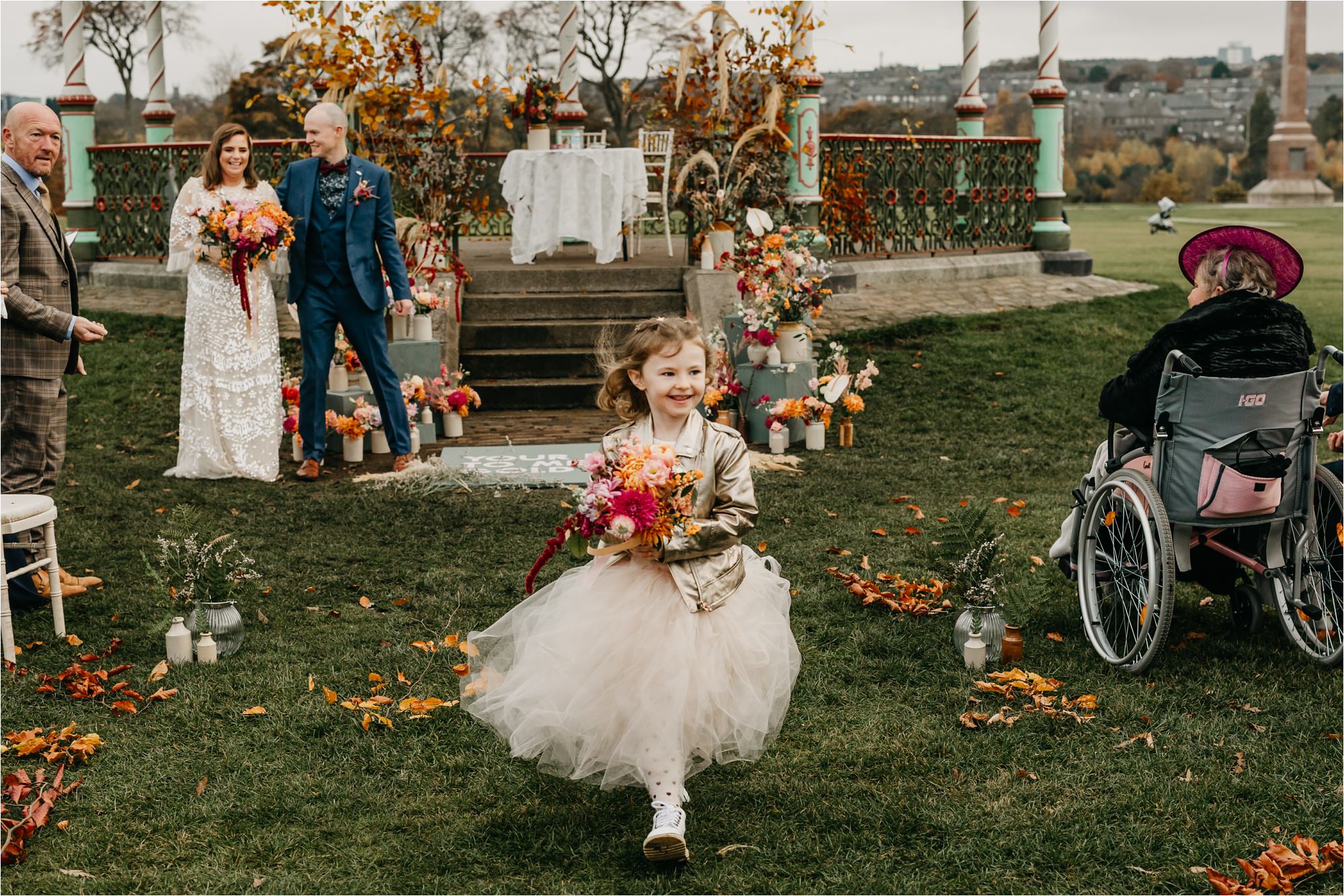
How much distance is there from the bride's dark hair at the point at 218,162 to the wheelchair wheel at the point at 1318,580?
224 inches

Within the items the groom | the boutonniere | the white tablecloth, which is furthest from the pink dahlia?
the white tablecloth

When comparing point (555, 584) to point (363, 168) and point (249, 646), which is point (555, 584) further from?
point (363, 168)

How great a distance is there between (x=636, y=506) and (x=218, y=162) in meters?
5.20

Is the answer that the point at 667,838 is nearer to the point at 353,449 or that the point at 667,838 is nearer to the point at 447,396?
the point at 353,449

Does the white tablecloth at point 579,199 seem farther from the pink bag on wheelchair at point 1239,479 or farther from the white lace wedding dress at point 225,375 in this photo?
the pink bag on wheelchair at point 1239,479

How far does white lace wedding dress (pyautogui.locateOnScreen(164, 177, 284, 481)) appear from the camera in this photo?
7.69 meters

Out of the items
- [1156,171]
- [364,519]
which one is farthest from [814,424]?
[1156,171]

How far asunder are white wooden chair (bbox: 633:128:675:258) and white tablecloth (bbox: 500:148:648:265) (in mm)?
515

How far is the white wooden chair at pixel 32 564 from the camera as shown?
4.79 metres

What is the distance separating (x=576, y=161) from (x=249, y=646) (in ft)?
24.0

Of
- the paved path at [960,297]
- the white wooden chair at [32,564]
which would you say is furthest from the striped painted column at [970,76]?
the white wooden chair at [32,564]

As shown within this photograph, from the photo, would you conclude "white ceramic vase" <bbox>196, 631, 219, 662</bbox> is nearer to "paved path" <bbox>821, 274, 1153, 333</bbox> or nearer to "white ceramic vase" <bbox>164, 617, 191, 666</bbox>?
"white ceramic vase" <bbox>164, 617, 191, 666</bbox>

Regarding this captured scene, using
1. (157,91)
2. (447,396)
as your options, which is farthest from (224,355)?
(157,91)

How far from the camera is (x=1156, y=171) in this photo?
131ft
